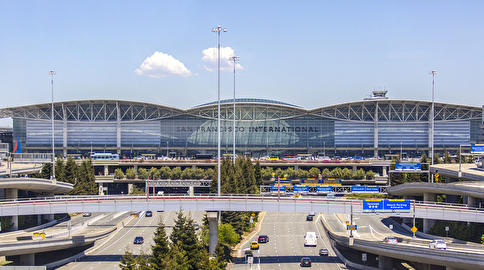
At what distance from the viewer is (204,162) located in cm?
13075

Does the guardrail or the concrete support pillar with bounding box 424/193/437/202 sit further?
the concrete support pillar with bounding box 424/193/437/202

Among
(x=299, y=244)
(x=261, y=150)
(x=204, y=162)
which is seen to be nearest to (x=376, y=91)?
(x=261, y=150)

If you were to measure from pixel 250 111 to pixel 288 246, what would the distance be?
8573 cm

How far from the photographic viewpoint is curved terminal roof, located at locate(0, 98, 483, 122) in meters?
147

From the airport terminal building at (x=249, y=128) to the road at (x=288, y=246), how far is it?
5991 centimetres

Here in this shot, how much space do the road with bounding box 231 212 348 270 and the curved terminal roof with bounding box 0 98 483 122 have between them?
60.1 meters

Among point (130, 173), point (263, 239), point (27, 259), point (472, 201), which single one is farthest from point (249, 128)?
point (27, 259)

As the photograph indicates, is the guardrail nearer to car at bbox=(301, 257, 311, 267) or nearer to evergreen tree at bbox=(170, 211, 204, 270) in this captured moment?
car at bbox=(301, 257, 311, 267)

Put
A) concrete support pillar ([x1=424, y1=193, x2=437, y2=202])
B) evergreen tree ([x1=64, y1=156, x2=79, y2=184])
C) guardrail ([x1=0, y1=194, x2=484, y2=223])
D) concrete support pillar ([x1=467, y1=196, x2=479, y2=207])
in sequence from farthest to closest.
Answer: evergreen tree ([x1=64, y1=156, x2=79, y2=184]) < concrete support pillar ([x1=424, y1=193, x2=437, y2=202]) < concrete support pillar ([x1=467, y1=196, x2=479, y2=207]) < guardrail ([x1=0, y1=194, x2=484, y2=223])

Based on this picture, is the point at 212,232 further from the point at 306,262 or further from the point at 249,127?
the point at 249,127

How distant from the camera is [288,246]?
221 feet

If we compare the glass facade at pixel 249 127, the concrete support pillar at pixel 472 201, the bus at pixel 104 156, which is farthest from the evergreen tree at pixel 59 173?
the concrete support pillar at pixel 472 201

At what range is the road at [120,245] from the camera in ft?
191

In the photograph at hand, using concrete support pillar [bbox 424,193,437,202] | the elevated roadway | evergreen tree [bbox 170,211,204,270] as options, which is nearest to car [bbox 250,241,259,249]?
the elevated roadway
